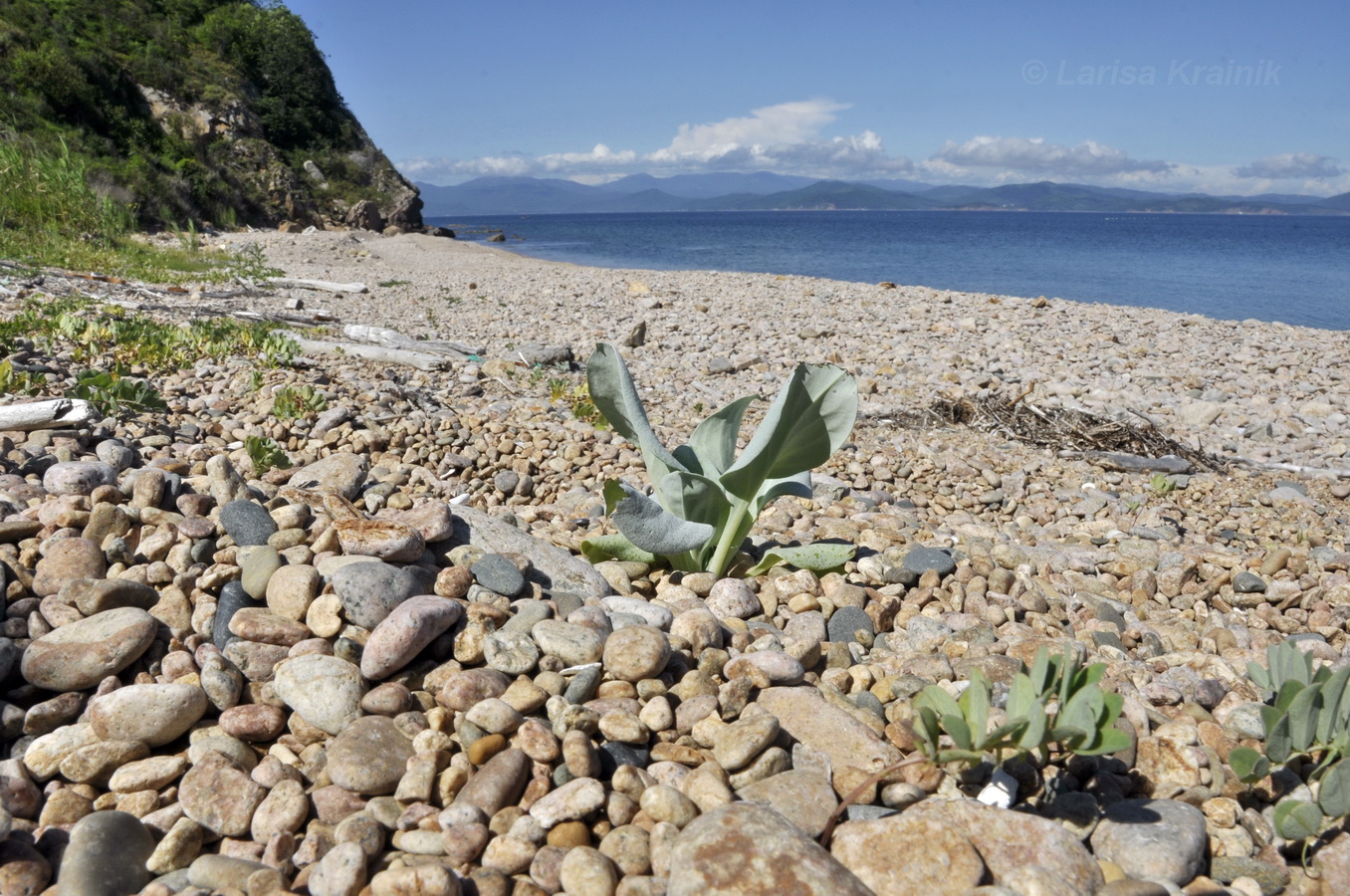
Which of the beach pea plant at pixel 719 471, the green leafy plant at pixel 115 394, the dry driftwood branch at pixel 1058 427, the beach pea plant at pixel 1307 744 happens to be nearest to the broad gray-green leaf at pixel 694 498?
the beach pea plant at pixel 719 471

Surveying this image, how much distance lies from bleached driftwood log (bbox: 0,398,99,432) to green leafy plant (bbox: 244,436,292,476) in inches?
24.2

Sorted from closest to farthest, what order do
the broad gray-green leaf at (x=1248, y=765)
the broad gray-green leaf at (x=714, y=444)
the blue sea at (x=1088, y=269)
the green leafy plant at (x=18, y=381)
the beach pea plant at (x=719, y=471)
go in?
the broad gray-green leaf at (x=1248, y=765) → the beach pea plant at (x=719, y=471) → the broad gray-green leaf at (x=714, y=444) → the green leafy plant at (x=18, y=381) → the blue sea at (x=1088, y=269)

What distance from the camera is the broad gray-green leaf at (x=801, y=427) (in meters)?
2.56

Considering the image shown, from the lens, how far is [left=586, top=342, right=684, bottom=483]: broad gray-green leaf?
2729mm

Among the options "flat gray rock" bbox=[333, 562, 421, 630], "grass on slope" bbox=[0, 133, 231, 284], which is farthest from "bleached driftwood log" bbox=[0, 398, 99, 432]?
"grass on slope" bbox=[0, 133, 231, 284]

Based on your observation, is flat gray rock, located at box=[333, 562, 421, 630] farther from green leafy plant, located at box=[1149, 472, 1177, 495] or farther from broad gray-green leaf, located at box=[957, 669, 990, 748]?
green leafy plant, located at box=[1149, 472, 1177, 495]

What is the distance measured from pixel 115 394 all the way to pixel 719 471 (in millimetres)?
2962

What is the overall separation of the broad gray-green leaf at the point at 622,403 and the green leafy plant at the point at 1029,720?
1441 millimetres

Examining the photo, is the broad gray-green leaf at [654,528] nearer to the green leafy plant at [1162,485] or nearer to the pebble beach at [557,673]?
the pebble beach at [557,673]

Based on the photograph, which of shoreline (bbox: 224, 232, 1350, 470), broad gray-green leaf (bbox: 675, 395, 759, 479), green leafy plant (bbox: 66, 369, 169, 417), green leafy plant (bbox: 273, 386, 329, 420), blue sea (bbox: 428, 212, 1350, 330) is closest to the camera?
broad gray-green leaf (bbox: 675, 395, 759, 479)

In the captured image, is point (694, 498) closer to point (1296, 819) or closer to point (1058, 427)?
point (1296, 819)

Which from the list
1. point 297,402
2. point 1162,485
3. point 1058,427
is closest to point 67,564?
point 297,402

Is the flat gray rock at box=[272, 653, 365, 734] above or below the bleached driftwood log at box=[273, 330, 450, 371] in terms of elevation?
below

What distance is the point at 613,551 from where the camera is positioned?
2.86 m
